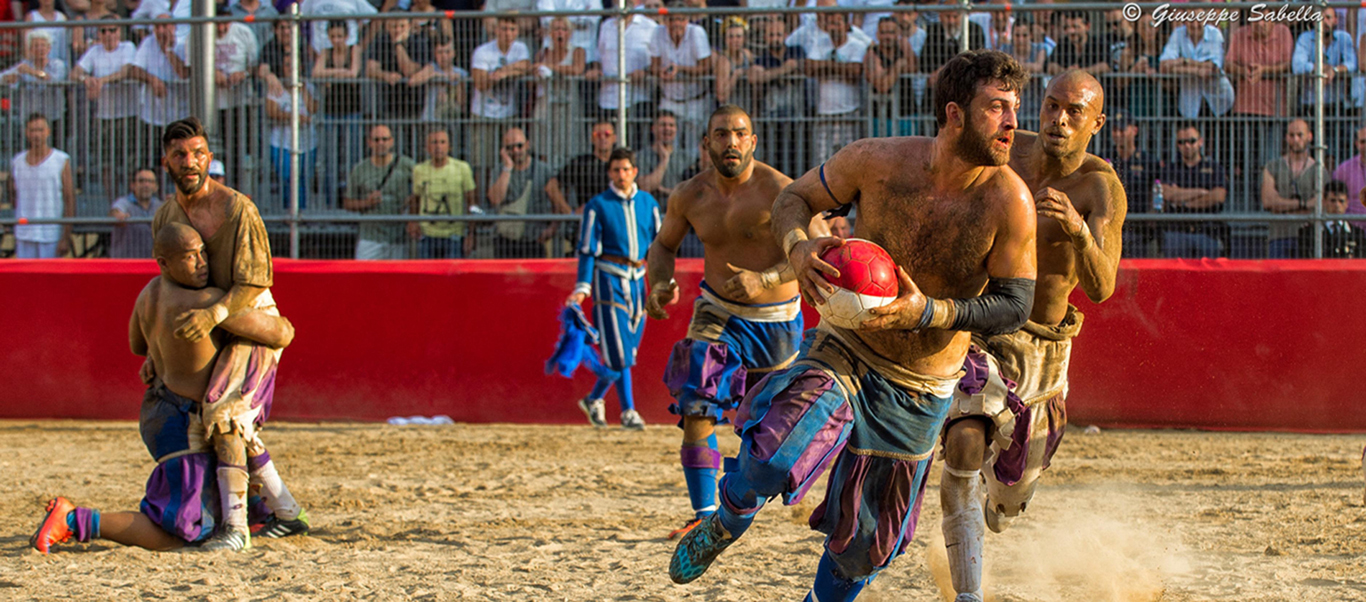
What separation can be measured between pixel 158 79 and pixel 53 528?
5771mm

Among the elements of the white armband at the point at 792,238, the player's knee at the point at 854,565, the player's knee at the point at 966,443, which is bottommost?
the player's knee at the point at 854,565

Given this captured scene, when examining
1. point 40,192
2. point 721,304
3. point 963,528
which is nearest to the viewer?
point 963,528

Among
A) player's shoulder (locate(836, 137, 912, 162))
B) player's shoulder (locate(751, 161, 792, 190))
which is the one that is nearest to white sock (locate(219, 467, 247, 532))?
player's shoulder (locate(751, 161, 792, 190))

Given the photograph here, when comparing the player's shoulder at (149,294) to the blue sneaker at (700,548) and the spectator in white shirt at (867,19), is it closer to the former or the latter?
the blue sneaker at (700,548)

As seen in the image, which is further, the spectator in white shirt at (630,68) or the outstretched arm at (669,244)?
the spectator in white shirt at (630,68)

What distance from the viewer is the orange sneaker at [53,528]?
584cm

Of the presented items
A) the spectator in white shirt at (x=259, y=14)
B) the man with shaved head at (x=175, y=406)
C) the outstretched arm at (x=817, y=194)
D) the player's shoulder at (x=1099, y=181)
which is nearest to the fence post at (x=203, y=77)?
the spectator in white shirt at (x=259, y=14)

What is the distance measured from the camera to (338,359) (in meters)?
10.7

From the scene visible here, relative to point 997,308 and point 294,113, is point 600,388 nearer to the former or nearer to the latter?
point 294,113

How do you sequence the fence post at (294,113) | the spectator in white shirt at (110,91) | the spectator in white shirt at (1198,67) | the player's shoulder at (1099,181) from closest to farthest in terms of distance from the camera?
the player's shoulder at (1099,181) → the spectator in white shirt at (1198,67) → the fence post at (294,113) → the spectator in white shirt at (110,91)

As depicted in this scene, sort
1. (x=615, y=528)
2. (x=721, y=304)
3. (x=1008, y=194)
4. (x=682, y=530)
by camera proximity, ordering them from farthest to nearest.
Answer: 1. (x=615, y=528)
2. (x=682, y=530)
3. (x=721, y=304)
4. (x=1008, y=194)

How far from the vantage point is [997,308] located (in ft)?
13.1

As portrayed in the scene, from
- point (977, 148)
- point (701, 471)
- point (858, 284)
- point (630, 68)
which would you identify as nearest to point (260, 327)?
point (701, 471)

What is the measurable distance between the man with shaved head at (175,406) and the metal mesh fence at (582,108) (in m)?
4.44
